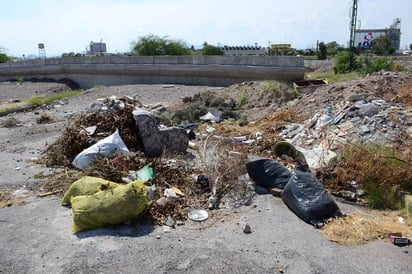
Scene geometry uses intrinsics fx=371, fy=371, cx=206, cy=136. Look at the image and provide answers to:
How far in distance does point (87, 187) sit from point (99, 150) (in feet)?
4.39

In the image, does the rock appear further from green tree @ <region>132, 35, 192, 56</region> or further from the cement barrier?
green tree @ <region>132, 35, 192, 56</region>

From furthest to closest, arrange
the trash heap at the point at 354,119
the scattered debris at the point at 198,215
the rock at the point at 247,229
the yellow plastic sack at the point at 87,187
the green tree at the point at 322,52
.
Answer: the green tree at the point at 322,52
the trash heap at the point at 354,119
the yellow plastic sack at the point at 87,187
the scattered debris at the point at 198,215
the rock at the point at 247,229

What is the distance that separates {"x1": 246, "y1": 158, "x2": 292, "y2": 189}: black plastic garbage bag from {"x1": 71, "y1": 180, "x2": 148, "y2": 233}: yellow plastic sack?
1.72 m

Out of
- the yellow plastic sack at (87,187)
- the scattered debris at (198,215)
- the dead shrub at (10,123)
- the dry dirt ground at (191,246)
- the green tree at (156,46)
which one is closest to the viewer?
the dry dirt ground at (191,246)

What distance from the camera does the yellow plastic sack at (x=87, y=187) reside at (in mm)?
4570

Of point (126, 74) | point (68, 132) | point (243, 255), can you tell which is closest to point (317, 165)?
point (243, 255)

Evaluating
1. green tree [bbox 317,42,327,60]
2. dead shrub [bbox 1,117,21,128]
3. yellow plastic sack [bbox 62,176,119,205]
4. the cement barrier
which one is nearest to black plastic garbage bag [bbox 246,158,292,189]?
yellow plastic sack [bbox 62,176,119,205]

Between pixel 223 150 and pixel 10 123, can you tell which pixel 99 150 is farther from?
pixel 10 123

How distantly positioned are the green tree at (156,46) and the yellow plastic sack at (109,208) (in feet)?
74.6

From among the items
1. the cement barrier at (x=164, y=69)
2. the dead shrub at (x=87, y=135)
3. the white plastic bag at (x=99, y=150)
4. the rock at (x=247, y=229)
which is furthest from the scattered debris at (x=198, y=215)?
the cement barrier at (x=164, y=69)

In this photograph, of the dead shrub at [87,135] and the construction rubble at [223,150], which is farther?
the dead shrub at [87,135]

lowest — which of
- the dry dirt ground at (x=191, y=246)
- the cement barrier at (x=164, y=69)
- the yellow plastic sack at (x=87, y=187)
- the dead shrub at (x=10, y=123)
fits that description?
the dry dirt ground at (x=191, y=246)

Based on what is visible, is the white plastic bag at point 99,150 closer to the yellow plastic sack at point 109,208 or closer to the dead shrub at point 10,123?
the yellow plastic sack at point 109,208

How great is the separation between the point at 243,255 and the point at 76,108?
10.9 metres
